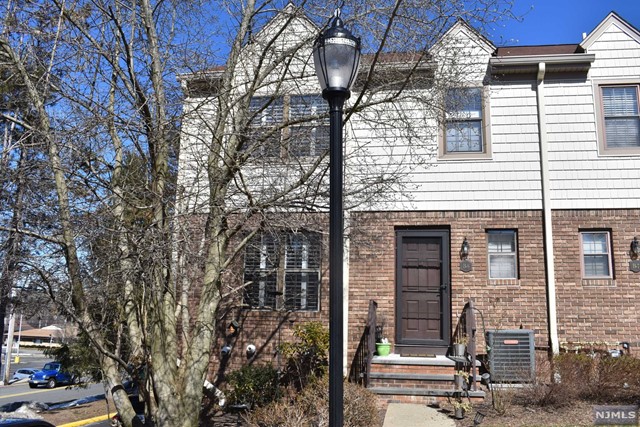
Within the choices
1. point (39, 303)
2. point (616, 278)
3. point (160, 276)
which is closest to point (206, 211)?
point (160, 276)

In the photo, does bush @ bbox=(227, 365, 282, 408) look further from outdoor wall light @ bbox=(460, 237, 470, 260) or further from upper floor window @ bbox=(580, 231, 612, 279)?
upper floor window @ bbox=(580, 231, 612, 279)

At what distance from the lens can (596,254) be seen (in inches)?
448

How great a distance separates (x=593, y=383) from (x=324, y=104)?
694cm

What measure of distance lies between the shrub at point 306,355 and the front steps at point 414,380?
120cm

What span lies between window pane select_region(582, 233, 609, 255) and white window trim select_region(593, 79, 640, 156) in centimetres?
164

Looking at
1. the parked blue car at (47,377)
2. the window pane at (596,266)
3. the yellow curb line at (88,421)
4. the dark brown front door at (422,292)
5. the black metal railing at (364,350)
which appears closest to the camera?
the black metal railing at (364,350)

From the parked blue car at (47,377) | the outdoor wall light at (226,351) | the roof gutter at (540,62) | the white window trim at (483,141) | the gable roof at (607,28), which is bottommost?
the parked blue car at (47,377)

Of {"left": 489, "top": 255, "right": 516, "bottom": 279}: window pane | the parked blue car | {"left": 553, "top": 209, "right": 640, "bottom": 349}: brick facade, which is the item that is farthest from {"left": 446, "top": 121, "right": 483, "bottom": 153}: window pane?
the parked blue car

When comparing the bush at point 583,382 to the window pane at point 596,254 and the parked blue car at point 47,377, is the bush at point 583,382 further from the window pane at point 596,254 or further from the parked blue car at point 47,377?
the parked blue car at point 47,377

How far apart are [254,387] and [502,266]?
5451 mm

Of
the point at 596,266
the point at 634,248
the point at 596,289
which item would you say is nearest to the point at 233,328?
the point at 596,289

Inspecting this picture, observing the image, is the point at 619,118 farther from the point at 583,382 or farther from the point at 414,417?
the point at 414,417

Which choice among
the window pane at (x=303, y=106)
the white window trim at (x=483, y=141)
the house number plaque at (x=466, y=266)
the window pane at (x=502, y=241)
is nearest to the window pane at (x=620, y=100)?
the white window trim at (x=483, y=141)

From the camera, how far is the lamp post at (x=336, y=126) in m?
4.18
